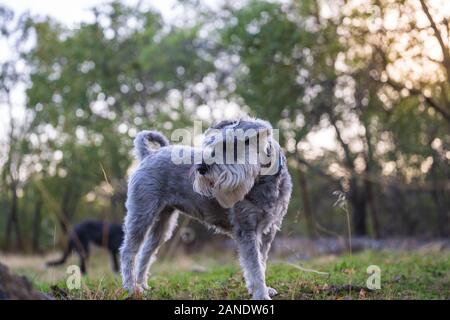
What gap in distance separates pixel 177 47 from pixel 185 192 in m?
18.2

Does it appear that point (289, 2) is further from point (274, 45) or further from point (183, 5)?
point (183, 5)

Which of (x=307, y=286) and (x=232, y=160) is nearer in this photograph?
(x=232, y=160)

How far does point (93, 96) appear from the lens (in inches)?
875

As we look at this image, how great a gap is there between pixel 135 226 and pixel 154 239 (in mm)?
614

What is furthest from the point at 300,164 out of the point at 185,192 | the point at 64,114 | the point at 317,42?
the point at 185,192

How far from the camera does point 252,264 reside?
17.8 ft

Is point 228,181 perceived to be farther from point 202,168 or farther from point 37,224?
point 37,224

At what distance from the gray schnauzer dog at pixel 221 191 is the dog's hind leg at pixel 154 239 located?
0.6 inches

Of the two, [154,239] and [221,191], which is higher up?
[221,191]

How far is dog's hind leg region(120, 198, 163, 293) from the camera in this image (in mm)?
6184

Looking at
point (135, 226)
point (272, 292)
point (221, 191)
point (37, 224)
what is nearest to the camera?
point (221, 191)

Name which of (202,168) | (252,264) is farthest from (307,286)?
(202,168)

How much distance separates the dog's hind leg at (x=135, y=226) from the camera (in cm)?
618

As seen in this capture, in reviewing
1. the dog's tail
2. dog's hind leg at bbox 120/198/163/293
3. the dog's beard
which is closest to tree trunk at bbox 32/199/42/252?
the dog's tail
